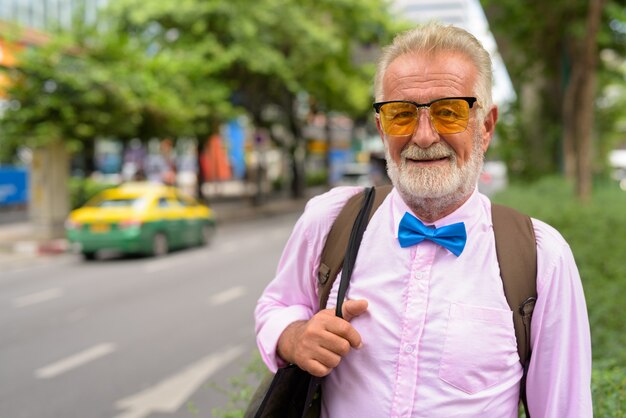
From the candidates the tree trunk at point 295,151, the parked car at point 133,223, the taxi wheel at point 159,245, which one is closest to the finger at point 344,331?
the parked car at point 133,223

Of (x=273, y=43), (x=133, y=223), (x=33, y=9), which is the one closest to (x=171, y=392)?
(x=133, y=223)

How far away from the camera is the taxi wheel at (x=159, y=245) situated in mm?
13844

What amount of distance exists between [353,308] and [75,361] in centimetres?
556

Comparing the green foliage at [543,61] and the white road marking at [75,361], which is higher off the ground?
the green foliage at [543,61]

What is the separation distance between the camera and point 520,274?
1.63 m

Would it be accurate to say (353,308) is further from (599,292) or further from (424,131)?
(599,292)

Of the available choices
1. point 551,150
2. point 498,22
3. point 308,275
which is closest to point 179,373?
point 308,275

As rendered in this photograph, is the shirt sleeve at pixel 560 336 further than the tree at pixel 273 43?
No

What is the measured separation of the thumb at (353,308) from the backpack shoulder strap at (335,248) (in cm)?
16

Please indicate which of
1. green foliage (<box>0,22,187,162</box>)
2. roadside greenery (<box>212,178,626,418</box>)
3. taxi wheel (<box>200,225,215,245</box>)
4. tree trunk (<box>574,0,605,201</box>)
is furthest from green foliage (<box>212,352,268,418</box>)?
green foliage (<box>0,22,187,162</box>)

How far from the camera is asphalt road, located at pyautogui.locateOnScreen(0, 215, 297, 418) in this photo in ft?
17.7

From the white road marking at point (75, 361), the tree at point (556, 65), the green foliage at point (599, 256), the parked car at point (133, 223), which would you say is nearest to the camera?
the green foliage at point (599, 256)

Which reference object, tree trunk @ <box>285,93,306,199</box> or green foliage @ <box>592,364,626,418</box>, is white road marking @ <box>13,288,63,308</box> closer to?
green foliage @ <box>592,364,626,418</box>

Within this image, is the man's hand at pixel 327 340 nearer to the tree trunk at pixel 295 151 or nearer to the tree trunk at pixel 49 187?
the tree trunk at pixel 49 187
